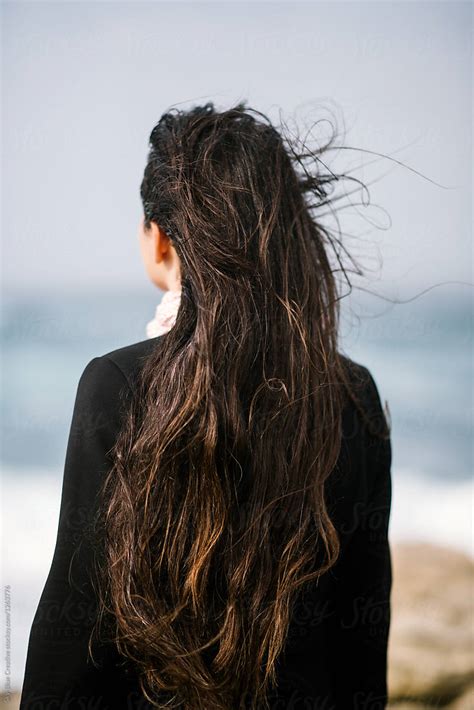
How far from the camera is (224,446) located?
1.00 metres

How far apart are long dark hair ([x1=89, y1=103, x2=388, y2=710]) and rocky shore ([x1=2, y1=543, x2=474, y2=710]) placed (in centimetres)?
99

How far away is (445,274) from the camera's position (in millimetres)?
6301

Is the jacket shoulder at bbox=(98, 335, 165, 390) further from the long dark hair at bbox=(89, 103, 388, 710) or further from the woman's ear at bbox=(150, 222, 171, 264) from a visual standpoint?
the woman's ear at bbox=(150, 222, 171, 264)

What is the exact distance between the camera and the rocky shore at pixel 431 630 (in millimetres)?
2812

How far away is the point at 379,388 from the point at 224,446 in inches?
228

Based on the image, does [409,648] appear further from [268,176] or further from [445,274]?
[445,274]

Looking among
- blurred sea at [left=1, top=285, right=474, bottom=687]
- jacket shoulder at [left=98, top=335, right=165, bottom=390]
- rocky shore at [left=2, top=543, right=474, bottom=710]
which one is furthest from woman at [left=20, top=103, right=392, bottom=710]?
blurred sea at [left=1, top=285, right=474, bottom=687]

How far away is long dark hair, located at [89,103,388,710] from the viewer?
3.28 feet

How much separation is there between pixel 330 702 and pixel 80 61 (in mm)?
4440

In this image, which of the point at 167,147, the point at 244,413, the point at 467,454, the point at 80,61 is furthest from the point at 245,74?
the point at 467,454

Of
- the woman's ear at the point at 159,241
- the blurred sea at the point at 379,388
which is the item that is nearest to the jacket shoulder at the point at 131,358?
the woman's ear at the point at 159,241

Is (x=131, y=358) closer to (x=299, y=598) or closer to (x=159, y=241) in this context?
(x=159, y=241)

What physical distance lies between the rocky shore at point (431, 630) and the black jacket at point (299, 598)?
2.80 feet

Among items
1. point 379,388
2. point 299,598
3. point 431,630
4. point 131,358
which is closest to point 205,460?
point 131,358
